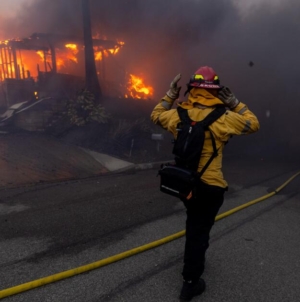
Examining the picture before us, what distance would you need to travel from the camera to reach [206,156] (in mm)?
2393

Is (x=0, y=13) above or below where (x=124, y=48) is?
above

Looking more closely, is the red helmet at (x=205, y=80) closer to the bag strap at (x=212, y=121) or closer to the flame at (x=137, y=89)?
the bag strap at (x=212, y=121)

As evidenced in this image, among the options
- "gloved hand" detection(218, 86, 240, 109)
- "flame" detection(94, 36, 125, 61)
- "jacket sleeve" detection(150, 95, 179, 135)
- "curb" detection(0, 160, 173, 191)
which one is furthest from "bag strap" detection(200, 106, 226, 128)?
"flame" detection(94, 36, 125, 61)

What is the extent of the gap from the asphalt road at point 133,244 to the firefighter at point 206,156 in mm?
320

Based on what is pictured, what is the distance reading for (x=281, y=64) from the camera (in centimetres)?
1556

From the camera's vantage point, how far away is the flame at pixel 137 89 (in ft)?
57.5

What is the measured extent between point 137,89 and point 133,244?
15058mm

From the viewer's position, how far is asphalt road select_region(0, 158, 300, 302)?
256cm

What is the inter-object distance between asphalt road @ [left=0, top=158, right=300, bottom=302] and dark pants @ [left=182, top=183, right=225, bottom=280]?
27cm

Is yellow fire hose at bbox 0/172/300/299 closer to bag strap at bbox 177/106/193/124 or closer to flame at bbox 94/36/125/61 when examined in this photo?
bag strap at bbox 177/106/193/124

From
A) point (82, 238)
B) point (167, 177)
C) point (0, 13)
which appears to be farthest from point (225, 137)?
point (0, 13)

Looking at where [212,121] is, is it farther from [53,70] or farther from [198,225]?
[53,70]

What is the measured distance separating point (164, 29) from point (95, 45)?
13.1 feet

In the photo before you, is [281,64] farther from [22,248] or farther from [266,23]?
[22,248]
